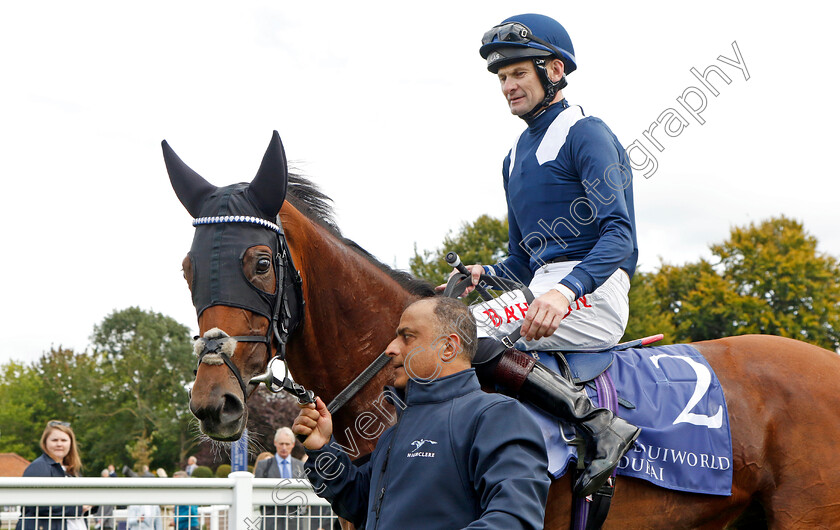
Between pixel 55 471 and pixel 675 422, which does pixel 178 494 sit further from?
pixel 675 422

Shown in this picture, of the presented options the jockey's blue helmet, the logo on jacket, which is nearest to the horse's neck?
the logo on jacket

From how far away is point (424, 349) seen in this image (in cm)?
239

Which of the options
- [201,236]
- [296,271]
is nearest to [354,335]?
[296,271]

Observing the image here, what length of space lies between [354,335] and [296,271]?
1.31 ft

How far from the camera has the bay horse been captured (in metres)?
2.93

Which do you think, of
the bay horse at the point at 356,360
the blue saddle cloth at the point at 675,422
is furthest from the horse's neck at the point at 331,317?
the blue saddle cloth at the point at 675,422

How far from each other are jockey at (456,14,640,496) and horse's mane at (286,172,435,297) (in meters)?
0.31

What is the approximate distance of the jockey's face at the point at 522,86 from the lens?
3.50m

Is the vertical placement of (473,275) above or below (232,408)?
above

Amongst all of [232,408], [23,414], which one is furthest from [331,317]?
[23,414]

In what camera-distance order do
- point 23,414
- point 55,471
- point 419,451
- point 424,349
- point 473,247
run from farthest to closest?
1. point 23,414
2. point 473,247
3. point 55,471
4. point 424,349
5. point 419,451

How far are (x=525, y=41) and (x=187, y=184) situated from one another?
1648 mm

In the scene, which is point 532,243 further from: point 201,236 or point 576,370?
point 201,236

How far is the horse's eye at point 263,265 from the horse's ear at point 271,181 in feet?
0.69
